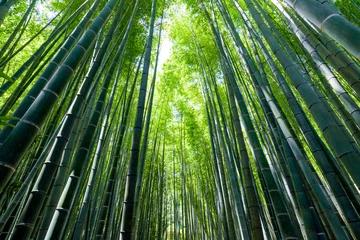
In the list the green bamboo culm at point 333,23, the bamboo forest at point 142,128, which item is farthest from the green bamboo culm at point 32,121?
the green bamboo culm at point 333,23

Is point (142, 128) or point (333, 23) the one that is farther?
point (142, 128)

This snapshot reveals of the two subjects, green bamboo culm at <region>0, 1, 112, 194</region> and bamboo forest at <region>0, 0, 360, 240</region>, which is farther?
bamboo forest at <region>0, 0, 360, 240</region>

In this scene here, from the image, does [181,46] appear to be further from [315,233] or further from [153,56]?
[315,233]

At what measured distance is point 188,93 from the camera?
24.1ft

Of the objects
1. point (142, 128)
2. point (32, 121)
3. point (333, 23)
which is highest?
point (142, 128)

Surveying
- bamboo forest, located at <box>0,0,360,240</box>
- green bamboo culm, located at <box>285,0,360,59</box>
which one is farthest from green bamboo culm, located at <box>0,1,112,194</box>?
green bamboo culm, located at <box>285,0,360,59</box>

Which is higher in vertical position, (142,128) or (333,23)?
(142,128)

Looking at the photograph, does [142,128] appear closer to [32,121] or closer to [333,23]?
[32,121]

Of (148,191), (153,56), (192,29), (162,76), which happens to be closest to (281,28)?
(192,29)

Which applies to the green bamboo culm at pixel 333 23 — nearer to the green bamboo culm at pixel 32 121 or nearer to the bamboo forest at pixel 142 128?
the bamboo forest at pixel 142 128

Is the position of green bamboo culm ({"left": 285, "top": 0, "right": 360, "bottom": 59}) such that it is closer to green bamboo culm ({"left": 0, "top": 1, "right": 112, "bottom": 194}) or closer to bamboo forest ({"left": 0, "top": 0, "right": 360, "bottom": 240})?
bamboo forest ({"left": 0, "top": 0, "right": 360, "bottom": 240})

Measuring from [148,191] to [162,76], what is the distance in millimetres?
3496

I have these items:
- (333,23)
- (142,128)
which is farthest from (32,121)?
(333,23)

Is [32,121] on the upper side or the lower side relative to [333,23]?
lower
